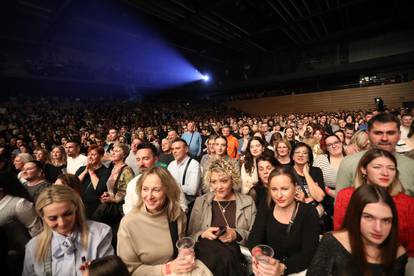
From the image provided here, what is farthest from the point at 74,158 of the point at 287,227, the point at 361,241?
the point at 361,241

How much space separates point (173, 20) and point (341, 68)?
12.9 metres

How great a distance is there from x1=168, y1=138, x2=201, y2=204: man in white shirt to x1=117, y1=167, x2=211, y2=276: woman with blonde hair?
3.64 feet

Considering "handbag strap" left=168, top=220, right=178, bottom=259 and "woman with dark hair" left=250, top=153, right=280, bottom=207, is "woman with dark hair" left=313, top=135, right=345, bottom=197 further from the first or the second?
"handbag strap" left=168, top=220, right=178, bottom=259

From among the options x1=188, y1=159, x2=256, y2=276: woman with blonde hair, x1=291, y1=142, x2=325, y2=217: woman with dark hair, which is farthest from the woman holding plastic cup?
x1=291, y1=142, x2=325, y2=217: woman with dark hair

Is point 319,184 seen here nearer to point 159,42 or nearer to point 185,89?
point 159,42

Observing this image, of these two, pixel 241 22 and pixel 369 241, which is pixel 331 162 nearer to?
pixel 369 241

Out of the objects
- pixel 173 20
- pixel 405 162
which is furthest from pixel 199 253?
pixel 173 20

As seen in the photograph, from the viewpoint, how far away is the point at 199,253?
1.46 meters

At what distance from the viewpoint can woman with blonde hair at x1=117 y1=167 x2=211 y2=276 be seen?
4.70 feet

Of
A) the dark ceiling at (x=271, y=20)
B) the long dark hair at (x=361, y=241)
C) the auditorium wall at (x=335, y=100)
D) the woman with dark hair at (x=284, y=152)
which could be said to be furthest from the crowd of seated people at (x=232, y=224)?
the auditorium wall at (x=335, y=100)

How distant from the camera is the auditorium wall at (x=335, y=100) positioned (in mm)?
13273

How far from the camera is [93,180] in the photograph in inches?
103

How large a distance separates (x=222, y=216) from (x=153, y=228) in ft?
2.03

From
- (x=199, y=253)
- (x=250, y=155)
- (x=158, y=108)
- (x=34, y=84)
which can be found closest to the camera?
(x=199, y=253)
